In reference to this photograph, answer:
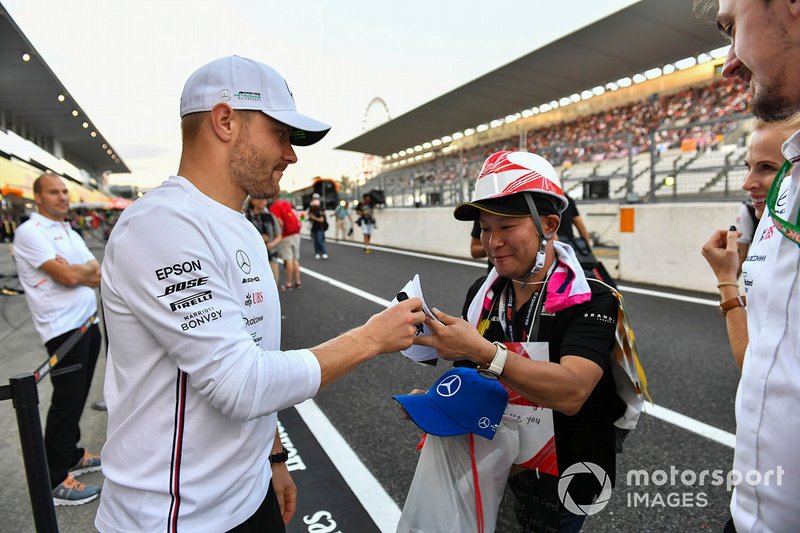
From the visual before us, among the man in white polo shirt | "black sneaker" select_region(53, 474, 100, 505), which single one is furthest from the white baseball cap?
"black sneaker" select_region(53, 474, 100, 505)

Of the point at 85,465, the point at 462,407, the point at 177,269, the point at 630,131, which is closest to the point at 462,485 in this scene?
the point at 462,407

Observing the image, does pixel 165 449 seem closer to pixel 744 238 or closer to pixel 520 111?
pixel 744 238

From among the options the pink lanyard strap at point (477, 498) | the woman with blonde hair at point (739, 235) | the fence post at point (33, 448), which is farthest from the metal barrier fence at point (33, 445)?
the woman with blonde hair at point (739, 235)

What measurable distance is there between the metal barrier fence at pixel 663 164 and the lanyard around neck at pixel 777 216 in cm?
835

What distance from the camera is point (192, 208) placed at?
1251mm

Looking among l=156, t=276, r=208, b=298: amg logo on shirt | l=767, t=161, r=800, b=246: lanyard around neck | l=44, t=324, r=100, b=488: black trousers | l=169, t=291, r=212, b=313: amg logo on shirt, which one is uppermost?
l=767, t=161, r=800, b=246: lanyard around neck

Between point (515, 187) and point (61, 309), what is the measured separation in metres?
3.26

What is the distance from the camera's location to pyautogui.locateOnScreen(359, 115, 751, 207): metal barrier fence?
8.34 m

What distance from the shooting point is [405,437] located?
3471 mm

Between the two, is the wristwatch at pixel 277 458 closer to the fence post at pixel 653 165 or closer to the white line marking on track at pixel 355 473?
the white line marking on track at pixel 355 473

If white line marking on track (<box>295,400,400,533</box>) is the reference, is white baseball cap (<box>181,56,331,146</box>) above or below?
above

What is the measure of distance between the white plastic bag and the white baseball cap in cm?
119

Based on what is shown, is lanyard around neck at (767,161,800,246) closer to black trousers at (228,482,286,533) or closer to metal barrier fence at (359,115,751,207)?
black trousers at (228,482,286,533)

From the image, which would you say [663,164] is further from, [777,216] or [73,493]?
[73,493]
